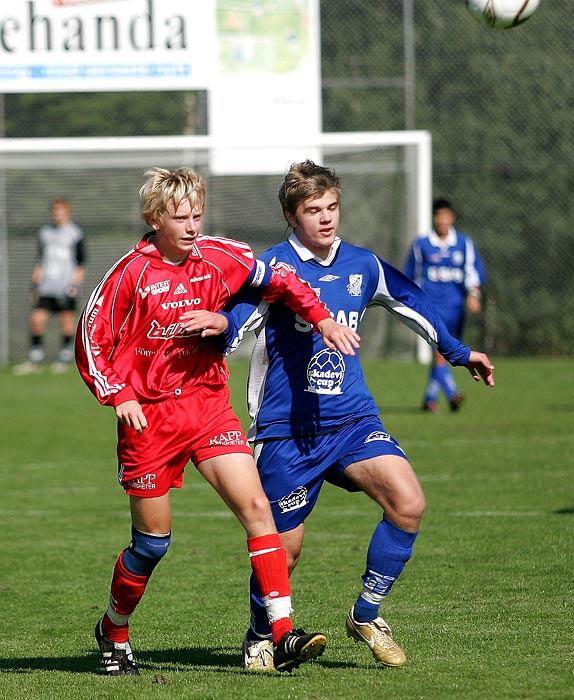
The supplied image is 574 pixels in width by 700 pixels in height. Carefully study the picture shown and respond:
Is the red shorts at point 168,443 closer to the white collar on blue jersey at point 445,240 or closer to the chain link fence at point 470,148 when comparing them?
the white collar on blue jersey at point 445,240

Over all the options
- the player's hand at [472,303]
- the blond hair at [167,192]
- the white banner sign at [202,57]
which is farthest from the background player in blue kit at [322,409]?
the white banner sign at [202,57]

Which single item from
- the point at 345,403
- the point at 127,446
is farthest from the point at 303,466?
the point at 127,446

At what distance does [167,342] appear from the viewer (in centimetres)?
493

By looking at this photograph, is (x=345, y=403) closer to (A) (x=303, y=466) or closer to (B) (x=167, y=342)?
(A) (x=303, y=466)

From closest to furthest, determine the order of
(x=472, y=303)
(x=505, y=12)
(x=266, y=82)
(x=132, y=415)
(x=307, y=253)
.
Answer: (x=132, y=415) < (x=307, y=253) < (x=505, y=12) < (x=472, y=303) < (x=266, y=82)

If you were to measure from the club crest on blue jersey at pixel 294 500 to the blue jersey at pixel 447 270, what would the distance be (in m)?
9.09

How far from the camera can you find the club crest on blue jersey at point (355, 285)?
527cm

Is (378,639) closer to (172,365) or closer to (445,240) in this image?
(172,365)

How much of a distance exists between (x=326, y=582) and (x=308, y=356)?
184 centimetres

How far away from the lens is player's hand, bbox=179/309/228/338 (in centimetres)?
484

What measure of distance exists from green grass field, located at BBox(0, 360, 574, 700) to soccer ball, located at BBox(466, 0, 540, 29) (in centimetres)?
341

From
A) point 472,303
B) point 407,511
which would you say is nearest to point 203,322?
point 407,511

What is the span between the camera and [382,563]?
502 centimetres

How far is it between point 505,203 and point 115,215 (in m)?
6.51
